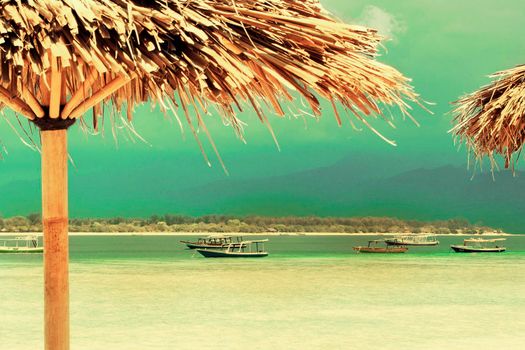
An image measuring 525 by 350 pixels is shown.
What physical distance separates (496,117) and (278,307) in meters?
17.7

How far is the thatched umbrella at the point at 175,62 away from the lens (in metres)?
2.06

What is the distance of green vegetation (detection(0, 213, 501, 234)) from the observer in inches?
3858

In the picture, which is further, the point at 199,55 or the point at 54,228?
the point at 54,228

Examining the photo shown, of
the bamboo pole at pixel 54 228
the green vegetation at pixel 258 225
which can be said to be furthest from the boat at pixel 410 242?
the bamboo pole at pixel 54 228

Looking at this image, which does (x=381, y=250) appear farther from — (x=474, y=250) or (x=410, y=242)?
(x=474, y=250)

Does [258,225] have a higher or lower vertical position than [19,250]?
higher

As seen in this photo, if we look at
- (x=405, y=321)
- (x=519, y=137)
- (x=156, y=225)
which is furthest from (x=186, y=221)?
(x=519, y=137)

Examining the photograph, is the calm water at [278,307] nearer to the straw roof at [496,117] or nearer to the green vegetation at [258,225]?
the straw roof at [496,117]

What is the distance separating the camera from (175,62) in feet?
7.22

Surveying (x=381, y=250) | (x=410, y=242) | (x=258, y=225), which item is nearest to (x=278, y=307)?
(x=381, y=250)

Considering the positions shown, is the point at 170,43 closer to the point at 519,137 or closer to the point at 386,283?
the point at 519,137

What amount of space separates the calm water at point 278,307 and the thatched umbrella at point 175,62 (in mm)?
12695

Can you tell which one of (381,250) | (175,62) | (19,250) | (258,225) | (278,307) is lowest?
(278,307)

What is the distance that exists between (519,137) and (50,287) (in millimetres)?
3981
